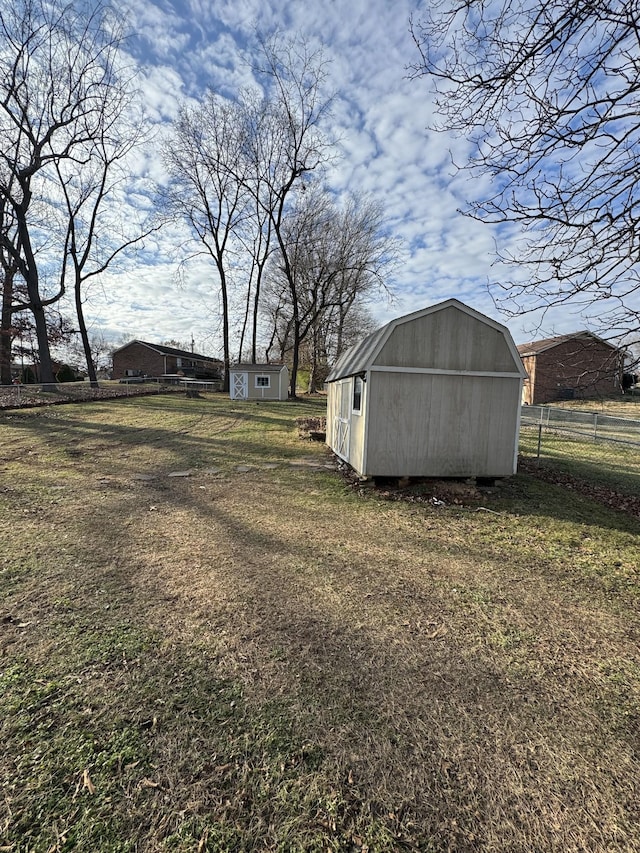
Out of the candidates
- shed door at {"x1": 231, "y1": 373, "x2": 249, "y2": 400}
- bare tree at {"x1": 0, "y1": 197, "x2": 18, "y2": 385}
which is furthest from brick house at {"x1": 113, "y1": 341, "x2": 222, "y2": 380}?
bare tree at {"x1": 0, "y1": 197, "x2": 18, "y2": 385}

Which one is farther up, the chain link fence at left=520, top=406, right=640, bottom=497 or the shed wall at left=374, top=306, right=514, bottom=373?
the shed wall at left=374, top=306, right=514, bottom=373

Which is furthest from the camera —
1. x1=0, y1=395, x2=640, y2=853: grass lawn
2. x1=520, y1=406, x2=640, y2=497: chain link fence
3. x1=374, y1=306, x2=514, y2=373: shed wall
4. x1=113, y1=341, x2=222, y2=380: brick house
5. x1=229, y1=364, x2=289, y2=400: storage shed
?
x1=113, y1=341, x2=222, y2=380: brick house

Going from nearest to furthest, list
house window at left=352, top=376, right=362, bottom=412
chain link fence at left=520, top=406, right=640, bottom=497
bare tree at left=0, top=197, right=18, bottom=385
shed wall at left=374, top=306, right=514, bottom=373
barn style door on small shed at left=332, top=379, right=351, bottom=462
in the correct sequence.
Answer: shed wall at left=374, top=306, right=514, bottom=373, house window at left=352, top=376, right=362, bottom=412, barn style door on small shed at left=332, top=379, right=351, bottom=462, chain link fence at left=520, top=406, right=640, bottom=497, bare tree at left=0, top=197, right=18, bottom=385

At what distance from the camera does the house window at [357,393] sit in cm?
691

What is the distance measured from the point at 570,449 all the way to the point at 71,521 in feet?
41.6

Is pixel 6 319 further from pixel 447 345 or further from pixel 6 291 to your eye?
pixel 447 345

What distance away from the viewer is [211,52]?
8828 mm

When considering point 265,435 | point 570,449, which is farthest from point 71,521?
point 570,449

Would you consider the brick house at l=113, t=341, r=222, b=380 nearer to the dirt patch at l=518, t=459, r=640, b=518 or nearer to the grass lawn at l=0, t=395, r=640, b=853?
the dirt patch at l=518, t=459, r=640, b=518

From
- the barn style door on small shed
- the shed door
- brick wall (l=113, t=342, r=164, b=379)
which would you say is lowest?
the barn style door on small shed

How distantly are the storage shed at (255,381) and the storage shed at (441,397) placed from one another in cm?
2028

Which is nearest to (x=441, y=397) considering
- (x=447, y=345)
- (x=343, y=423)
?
(x=447, y=345)

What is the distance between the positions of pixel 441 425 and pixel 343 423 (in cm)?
225

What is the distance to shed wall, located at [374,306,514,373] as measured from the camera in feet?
20.4
